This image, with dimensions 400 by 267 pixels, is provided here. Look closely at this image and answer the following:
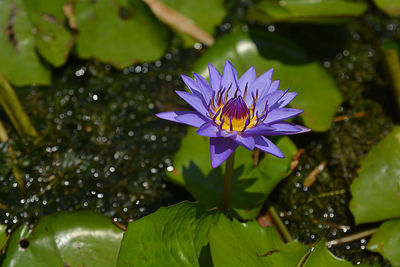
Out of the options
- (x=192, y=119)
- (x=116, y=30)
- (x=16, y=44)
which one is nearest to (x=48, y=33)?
(x=16, y=44)

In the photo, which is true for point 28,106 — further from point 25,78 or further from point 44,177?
point 44,177

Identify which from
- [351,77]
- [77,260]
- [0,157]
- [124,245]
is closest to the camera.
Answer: [124,245]

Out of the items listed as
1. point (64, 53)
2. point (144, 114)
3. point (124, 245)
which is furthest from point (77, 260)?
point (64, 53)

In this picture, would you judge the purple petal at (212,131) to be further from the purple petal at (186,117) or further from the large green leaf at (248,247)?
the large green leaf at (248,247)

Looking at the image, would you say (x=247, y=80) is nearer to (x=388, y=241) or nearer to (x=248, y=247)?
(x=248, y=247)

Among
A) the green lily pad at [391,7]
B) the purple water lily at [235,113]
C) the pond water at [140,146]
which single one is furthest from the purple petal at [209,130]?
the green lily pad at [391,7]

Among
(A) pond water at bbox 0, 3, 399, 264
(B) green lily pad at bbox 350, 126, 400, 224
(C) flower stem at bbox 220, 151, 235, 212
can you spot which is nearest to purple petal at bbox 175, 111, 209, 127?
(C) flower stem at bbox 220, 151, 235, 212

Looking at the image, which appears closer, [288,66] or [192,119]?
[192,119]
